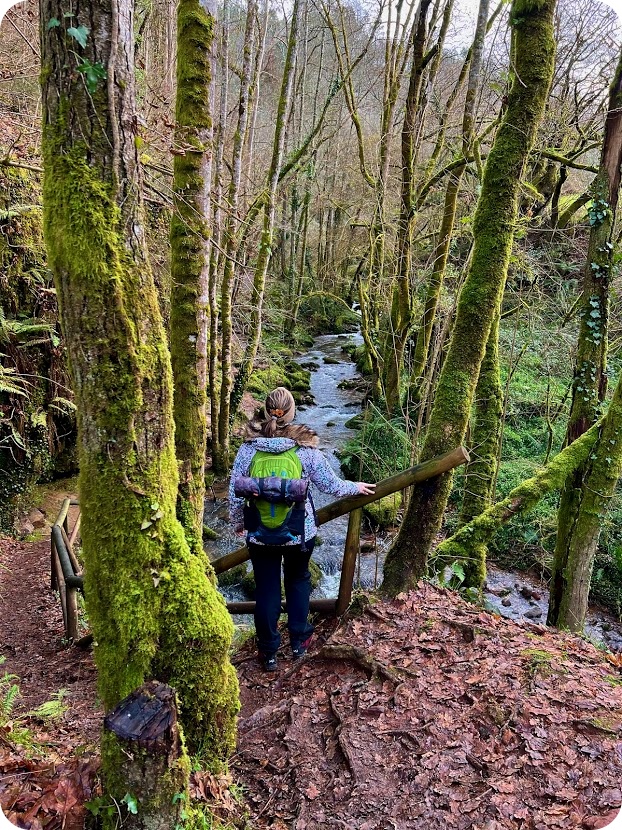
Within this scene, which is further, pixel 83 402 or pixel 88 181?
pixel 83 402

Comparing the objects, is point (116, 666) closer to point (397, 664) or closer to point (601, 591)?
point (397, 664)

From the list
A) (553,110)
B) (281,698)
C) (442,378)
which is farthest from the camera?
(553,110)

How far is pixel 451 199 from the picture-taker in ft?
28.4

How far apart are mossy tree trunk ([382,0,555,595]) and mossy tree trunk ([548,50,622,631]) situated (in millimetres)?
1453

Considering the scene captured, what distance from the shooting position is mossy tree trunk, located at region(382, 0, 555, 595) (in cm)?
410

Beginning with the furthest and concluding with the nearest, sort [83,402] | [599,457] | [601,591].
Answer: [601,591] → [599,457] → [83,402]

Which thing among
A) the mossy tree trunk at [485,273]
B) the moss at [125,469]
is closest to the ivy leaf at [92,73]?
the moss at [125,469]

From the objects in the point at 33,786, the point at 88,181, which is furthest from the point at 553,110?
the point at 33,786

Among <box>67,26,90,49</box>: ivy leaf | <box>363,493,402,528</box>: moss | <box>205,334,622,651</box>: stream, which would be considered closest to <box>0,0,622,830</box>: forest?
<box>67,26,90,49</box>: ivy leaf

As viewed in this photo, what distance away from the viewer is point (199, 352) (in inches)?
148

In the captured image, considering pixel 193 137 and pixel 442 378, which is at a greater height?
pixel 193 137

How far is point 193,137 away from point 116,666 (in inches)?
138

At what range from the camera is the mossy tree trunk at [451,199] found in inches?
219

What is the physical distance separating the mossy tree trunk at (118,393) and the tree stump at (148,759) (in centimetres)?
12
